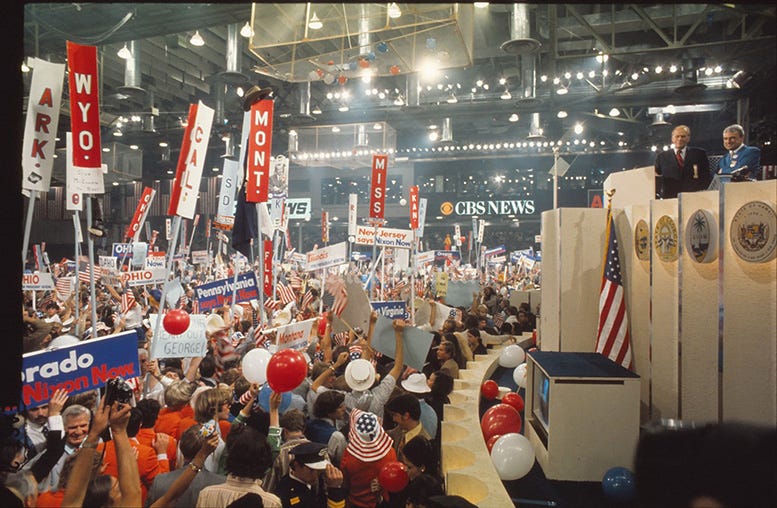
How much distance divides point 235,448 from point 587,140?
28792 mm

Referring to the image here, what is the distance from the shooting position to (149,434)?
413cm

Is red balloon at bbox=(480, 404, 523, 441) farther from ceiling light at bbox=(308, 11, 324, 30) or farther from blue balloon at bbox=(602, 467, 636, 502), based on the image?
ceiling light at bbox=(308, 11, 324, 30)

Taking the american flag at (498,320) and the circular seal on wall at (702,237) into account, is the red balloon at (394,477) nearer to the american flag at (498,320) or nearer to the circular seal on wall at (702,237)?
the circular seal on wall at (702,237)

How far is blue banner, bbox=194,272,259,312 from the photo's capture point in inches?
292

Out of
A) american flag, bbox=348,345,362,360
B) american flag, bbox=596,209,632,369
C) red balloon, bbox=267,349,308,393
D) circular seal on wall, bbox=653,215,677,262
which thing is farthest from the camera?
american flag, bbox=596,209,632,369

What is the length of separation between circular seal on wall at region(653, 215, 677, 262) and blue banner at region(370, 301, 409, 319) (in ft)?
12.0

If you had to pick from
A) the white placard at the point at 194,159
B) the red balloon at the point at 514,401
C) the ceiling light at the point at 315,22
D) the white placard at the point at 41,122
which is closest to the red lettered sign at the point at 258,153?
the white placard at the point at 194,159

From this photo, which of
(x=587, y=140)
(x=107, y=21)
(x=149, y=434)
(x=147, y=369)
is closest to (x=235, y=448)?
(x=149, y=434)

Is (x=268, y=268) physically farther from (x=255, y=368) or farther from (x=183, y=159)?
(x=255, y=368)

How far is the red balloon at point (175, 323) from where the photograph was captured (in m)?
5.80

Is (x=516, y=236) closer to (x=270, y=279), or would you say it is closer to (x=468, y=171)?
(x=468, y=171)

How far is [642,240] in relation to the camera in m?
6.63

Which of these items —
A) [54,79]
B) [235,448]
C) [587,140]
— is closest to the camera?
[235,448]

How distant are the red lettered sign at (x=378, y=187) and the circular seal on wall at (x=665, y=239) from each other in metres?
5.30
